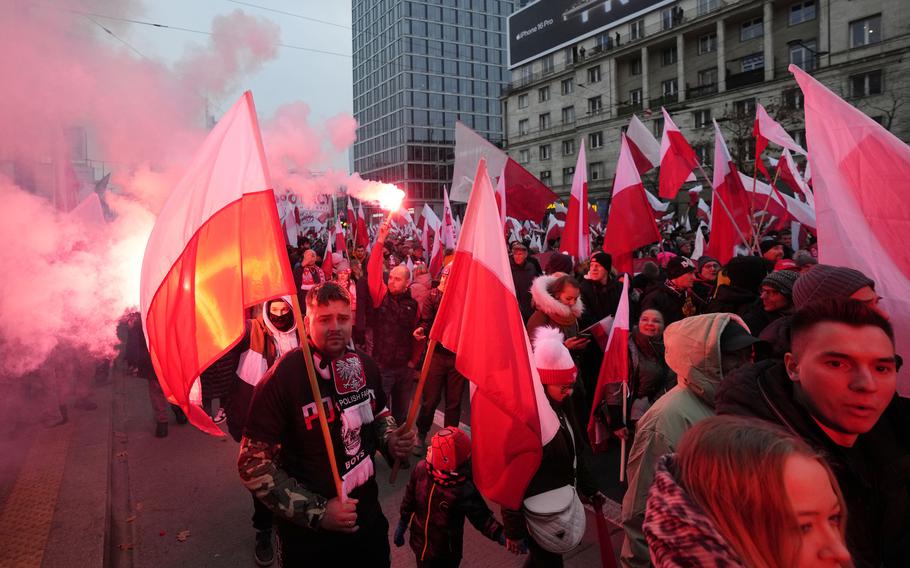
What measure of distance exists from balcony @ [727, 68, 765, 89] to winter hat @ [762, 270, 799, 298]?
4175 cm

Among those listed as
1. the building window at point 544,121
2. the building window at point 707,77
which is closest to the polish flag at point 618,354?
the building window at point 707,77

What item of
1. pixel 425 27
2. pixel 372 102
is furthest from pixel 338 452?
pixel 425 27

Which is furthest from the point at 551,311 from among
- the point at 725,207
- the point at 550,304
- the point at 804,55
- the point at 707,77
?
the point at 707,77

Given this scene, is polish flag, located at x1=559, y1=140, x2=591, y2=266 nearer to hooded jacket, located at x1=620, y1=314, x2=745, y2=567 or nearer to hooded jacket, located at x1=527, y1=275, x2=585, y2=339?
hooded jacket, located at x1=527, y1=275, x2=585, y2=339

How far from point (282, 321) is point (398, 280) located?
1.98m

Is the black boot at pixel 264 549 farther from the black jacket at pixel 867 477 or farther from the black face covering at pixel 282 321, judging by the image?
the black jacket at pixel 867 477

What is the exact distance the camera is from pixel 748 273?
4711 millimetres

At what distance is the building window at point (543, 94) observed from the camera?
54688 mm

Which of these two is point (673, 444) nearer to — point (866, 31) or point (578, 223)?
point (578, 223)

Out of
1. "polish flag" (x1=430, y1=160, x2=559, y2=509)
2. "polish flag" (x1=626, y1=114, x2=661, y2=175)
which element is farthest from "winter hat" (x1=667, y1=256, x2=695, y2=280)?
"polish flag" (x1=430, y1=160, x2=559, y2=509)

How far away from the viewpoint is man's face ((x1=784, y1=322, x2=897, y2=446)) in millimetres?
1710

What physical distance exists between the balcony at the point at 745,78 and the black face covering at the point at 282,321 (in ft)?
143

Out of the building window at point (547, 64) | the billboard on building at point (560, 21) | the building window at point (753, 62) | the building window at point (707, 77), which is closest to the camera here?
the building window at point (753, 62)

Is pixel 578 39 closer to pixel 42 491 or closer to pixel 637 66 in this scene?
pixel 637 66
